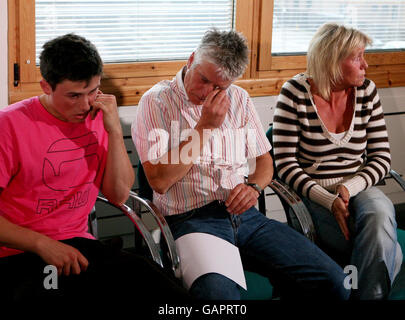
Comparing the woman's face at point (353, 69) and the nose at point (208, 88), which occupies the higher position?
the woman's face at point (353, 69)

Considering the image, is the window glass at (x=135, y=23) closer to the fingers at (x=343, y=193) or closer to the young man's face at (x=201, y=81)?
the young man's face at (x=201, y=81)

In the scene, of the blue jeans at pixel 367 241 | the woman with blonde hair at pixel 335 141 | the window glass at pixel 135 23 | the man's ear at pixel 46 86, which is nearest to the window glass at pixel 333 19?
the window glass at pixel 135 23

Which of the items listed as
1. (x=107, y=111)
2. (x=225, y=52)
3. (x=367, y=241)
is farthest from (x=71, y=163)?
(x=367, y=241)

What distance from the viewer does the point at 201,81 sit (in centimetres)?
217

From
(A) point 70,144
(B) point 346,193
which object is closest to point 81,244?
(A) point 70,144

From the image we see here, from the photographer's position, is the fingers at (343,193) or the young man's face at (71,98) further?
the fingers at (343,193)

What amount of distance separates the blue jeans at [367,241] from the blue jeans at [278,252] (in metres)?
0.14

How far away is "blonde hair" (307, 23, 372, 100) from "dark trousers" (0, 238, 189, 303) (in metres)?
1.18

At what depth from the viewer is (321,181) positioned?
2.56 m

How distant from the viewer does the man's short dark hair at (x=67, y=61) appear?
175cm

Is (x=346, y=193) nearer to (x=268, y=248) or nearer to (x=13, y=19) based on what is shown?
(x=268, y=248)

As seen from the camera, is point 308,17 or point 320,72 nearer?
point 320,72
